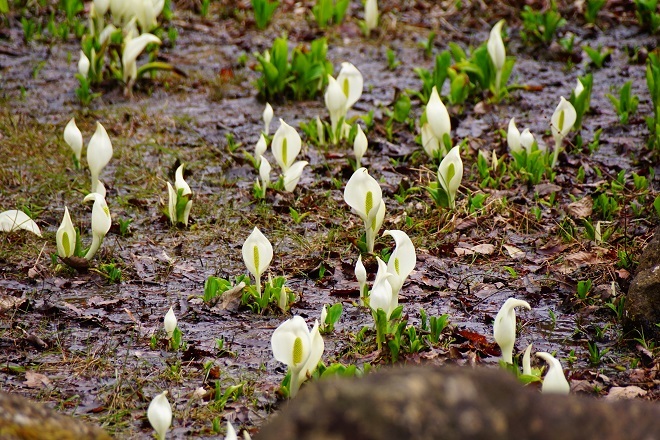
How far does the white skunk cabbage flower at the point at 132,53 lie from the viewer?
639 centimetres

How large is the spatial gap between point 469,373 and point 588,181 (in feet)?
13.9

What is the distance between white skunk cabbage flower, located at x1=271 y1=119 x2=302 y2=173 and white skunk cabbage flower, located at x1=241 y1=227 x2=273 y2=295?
4.14 feet

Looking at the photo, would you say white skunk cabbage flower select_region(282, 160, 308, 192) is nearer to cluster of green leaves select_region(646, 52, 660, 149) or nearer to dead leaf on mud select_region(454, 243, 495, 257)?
dead leaf on mud select_region(454, 243, 495, 257)

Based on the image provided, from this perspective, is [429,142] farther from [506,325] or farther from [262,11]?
[262,11]

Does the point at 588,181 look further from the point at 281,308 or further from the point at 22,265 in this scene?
the point at 22,265

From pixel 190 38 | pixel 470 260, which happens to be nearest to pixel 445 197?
pixel 470 260

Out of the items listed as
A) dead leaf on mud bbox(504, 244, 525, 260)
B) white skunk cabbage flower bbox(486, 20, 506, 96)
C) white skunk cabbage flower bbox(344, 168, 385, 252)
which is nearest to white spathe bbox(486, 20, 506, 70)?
white skunk cabbage flower bbox(486, 20, 506, 96)

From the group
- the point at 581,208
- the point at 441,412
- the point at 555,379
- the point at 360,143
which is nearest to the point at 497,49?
the point at 360,143

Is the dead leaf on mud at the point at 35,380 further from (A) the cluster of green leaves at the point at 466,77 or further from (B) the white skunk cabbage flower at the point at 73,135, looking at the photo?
(A) the cluster of green leaves at the point at 466,77

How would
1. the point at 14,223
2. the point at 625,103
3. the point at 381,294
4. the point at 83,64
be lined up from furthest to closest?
the point at 83,64 → the point at 625,103 → the point at 14,223 → the point at 381,294

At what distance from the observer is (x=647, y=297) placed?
3801mm

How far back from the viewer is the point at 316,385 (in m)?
1.69

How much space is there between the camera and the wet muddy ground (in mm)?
3707

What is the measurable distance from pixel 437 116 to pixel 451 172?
0.76 m
